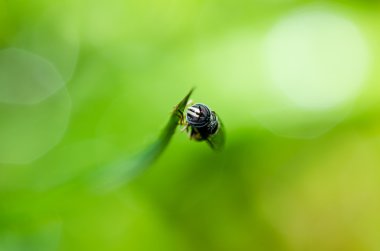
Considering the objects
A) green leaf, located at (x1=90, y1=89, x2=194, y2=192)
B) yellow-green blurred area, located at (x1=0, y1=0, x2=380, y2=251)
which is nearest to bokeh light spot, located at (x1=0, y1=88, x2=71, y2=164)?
yellow-green blurred area, located at (x1=0, y1=0, x2=380, y2=251)

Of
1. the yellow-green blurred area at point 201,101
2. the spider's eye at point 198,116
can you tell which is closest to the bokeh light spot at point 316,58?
the yellow-green blurred area at point 201,101

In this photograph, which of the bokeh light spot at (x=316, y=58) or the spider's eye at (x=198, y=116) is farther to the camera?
the bokeh light spot at (x=316, y=58)

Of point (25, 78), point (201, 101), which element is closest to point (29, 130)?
point (25, 78)

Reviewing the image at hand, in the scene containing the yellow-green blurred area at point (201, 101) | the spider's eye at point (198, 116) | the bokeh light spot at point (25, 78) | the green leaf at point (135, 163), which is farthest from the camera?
the bokeh light spot at point (25, 78)

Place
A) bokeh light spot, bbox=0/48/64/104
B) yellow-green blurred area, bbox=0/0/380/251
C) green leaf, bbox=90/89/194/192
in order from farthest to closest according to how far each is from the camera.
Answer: bokeh light spot, bbox=0/48/64/104, yellow-green blurred area, bbox=0/0/380/251, green leaf, bbox=90/89/194/192

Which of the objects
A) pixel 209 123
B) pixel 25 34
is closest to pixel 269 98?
pixel 209 123

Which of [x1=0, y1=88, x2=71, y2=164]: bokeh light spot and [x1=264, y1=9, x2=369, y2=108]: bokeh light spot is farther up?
[x1=0, y1=88, x2=71, y2=164]: bokeh light spot

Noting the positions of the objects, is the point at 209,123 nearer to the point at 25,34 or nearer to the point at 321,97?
the point at 321,97

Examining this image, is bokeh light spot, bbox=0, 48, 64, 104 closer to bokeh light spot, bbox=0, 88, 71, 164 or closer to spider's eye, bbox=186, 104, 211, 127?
bokeh light spot, bbox=0, 88, 71, 164

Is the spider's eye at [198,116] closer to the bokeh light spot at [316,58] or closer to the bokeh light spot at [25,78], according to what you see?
the bokeh light spot at [316,58]
